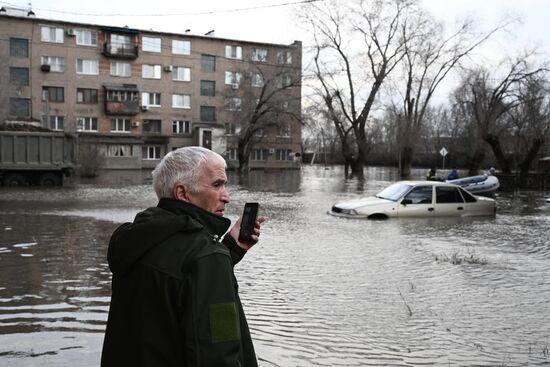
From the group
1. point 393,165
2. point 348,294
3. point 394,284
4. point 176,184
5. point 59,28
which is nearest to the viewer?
point 176,184

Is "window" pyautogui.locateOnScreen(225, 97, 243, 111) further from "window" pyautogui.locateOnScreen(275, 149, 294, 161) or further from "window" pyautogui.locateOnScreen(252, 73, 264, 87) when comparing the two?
"window" pyautogui.locateOnScreen(275, 149, 294, 161)

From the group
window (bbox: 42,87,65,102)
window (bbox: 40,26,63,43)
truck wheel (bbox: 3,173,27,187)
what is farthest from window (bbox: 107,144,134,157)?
truck wheel (bbox: 3,173,27,187)

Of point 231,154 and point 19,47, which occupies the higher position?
point 19,47

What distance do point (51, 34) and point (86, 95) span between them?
7.05 meters

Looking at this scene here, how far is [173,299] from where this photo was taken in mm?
2199

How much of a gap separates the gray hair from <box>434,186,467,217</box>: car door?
52.0 ft

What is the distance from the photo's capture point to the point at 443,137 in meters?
99.9

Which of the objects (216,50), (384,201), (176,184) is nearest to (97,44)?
(216,50)

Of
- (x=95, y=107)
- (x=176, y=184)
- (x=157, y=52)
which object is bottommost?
(x=176, y=184)

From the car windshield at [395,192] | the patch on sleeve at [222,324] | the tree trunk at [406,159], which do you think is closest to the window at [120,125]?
the tree trunk at [406,159]

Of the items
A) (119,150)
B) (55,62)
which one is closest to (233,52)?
(119,150)

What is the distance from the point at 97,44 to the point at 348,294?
59132 millimetres

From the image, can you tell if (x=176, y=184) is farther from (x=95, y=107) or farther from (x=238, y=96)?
(x=95, y=107)

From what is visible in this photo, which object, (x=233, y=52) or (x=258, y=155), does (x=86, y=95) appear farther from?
(x=258, y=155)
